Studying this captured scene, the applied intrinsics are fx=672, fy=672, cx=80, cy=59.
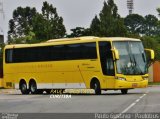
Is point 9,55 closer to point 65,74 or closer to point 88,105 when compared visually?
point 65,74

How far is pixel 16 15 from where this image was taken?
142 m

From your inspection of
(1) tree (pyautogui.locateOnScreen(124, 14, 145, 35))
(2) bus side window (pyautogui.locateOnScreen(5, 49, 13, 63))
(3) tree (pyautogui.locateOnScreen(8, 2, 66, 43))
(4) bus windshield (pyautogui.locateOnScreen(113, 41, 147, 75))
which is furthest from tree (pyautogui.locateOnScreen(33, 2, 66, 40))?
(1) tree (pyautogui.locateOnScreen(124, 14, 145, 35))

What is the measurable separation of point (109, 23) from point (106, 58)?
47.4 meters

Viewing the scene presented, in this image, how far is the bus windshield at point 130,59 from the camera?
124 feet

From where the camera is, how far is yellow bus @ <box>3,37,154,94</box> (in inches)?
1490

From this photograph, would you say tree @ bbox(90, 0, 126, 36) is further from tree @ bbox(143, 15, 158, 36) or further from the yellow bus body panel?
tree @ bbox(143, 15, 158, 36)

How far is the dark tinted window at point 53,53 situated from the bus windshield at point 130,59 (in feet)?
5.23

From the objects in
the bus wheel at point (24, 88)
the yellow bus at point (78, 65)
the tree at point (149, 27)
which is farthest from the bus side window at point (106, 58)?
the tree at point (149, 27)

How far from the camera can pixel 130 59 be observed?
125 feet

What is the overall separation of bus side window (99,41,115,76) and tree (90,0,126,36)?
1748 inches

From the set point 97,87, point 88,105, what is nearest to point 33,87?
point 97,87

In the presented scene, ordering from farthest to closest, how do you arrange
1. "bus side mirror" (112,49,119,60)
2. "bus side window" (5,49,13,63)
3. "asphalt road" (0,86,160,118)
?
"bus side window" (5,49,13,63), "bus side mirror" (112,49,119,60), "asphalt road" (0,86,160,118)

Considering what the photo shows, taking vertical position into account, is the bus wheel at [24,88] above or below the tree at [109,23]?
below

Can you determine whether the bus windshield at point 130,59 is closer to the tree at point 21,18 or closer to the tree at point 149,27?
the tree at point 21,18
